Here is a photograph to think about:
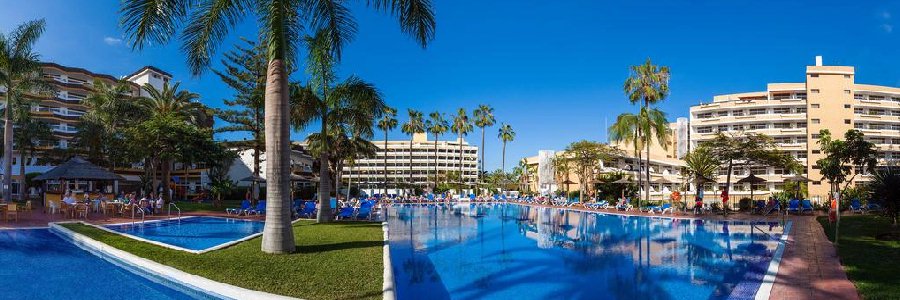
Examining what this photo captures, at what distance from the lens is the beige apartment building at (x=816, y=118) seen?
184ft

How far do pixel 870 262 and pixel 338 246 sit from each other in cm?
1139

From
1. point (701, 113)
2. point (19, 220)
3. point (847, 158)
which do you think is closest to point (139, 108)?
point (19, 220)

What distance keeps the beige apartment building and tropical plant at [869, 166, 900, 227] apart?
4367cm

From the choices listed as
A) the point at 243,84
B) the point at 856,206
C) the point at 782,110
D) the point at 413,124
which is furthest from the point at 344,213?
the point at 782,110

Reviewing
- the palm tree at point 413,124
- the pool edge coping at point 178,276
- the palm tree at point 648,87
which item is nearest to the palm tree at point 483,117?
the palm tree at point 413,124

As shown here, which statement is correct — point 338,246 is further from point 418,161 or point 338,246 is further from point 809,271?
point 418,161

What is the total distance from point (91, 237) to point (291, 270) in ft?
25.8

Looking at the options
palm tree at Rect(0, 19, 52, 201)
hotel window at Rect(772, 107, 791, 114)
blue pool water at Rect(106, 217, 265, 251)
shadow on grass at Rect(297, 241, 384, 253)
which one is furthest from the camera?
hotel window at Rect(772, 107, 791, 114)

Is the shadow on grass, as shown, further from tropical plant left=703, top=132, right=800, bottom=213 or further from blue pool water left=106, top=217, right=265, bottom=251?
tropical plant left=703, top=132, right=800, bottom=213

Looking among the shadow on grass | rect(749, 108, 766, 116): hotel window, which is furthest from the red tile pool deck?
rect(749, 108, 766, 116): hotel window

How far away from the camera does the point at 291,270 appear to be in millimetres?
8602

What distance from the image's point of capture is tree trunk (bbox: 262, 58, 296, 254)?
33.3 ft


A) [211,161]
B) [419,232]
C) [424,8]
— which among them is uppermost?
[424,8]

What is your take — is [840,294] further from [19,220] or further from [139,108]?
[139,108]
